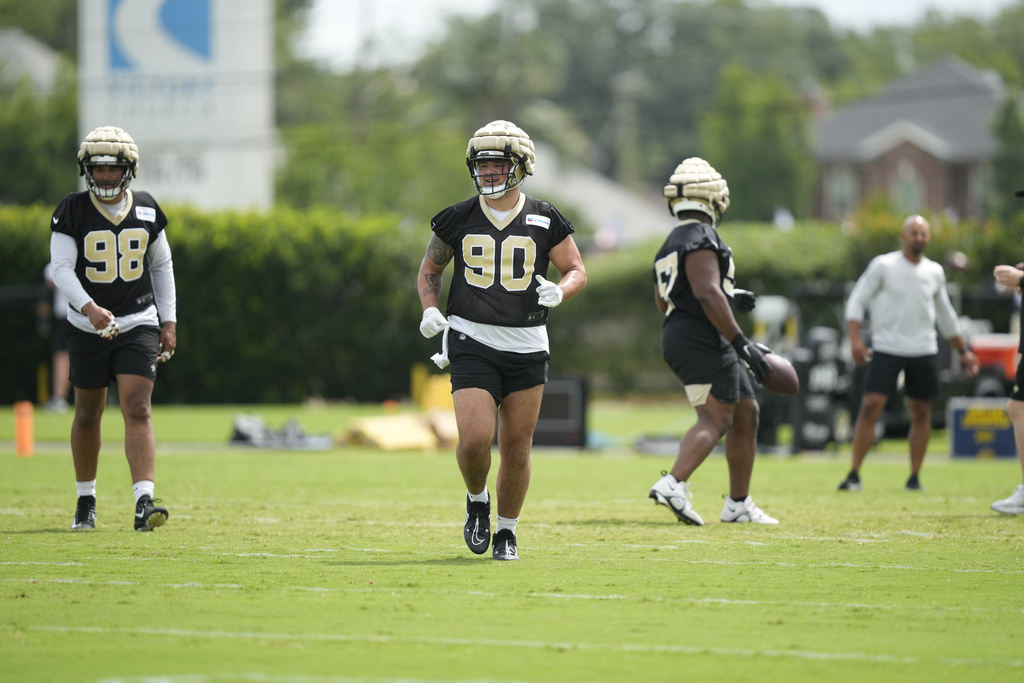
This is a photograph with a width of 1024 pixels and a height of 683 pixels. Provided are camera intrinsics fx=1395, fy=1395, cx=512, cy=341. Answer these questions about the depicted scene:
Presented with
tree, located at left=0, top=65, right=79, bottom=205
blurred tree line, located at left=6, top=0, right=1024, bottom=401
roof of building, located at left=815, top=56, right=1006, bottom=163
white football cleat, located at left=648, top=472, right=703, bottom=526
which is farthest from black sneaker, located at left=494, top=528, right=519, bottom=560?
roof of building, located at left=815, top=56, right=1006, bottom=163

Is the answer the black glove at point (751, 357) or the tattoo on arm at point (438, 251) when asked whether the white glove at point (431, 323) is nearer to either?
the tattoo on arm at point (438, 251)

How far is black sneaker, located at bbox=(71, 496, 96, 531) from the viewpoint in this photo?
8367mm

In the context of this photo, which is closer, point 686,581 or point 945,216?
point 686,581

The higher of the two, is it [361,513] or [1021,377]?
[1021,377]

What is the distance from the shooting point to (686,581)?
649cm

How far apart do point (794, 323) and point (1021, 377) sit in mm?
8272

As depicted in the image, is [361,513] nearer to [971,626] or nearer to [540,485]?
[540,485]

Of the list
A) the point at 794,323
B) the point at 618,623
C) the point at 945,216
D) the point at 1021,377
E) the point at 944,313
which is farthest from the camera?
the point at 945,216

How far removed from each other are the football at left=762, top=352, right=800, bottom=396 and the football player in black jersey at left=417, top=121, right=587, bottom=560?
2061 mm

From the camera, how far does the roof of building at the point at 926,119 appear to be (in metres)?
68.9

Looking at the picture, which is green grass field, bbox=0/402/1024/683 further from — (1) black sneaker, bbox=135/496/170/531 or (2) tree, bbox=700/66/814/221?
(2) tree, bbox=700/66/814/221

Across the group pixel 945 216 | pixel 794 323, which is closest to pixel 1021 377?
pixel 794 323

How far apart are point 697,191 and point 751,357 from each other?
1179 millimetres

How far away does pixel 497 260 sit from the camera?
7.17 metres
